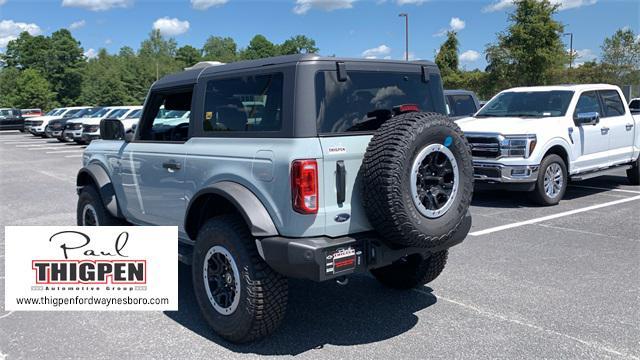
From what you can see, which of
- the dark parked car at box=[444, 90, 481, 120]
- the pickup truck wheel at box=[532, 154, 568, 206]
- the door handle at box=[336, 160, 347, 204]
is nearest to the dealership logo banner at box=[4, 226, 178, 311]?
the door handle at box=[336, 160, 347, 204]

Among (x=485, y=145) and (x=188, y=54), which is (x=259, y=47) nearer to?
(x=188, y=54)

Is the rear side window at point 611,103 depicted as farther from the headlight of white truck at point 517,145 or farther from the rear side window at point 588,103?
the headlight of white truck at point 517,145

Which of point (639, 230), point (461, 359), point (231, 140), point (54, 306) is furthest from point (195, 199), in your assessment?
point (639, 230)

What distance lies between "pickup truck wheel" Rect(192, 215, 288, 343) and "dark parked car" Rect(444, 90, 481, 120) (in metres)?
10.1

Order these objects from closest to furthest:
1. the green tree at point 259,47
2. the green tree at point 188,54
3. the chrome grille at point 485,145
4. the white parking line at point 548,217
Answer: the white parking line at point 548,217 → the chrome grille at point 485,145 → the green tree at point 259,47 → the green tree at point 188,54

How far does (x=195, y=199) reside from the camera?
13.2 feet

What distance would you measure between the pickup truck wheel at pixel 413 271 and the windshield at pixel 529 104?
5551mm

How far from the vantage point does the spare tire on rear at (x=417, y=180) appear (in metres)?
3.43

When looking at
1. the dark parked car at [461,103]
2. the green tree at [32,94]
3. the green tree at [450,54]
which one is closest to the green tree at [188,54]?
the green tree at [32,94]

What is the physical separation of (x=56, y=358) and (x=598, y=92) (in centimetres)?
939

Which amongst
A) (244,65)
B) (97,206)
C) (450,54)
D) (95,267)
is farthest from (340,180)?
(450,54)

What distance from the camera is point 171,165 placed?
14.7ft

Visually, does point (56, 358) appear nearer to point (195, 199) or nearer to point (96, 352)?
point (96, 352)

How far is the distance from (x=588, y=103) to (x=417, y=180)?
7.25m
